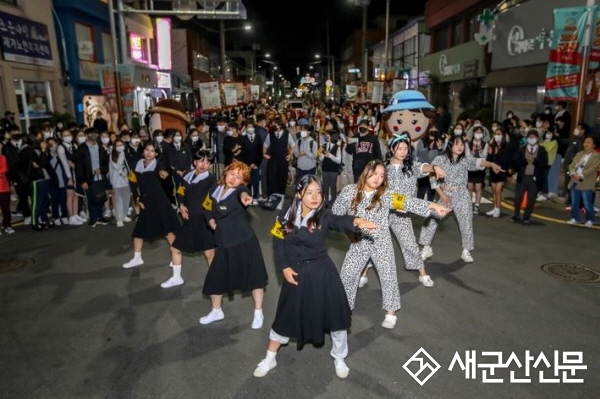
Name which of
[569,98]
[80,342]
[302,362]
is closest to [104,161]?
[80,342]

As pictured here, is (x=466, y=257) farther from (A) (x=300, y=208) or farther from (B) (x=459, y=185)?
(A) (x=300, y=208)

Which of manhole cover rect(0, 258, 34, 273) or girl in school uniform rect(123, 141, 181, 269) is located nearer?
girl in school uniform rect(123, 141, 181, 269)

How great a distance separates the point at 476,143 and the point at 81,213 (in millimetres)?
8752

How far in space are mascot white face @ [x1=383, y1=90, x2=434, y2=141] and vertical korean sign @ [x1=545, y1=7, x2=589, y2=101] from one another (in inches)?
250

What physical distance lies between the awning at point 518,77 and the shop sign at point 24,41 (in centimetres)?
1926

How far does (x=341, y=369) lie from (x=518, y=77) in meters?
19.3

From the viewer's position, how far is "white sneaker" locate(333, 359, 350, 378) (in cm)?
439

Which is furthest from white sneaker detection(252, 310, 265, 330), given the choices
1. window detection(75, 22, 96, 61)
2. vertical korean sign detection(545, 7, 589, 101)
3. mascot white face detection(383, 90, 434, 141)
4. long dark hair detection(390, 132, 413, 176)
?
window detection(75, 22, 96, 61)

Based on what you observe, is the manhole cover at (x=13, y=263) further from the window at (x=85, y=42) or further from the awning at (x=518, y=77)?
the awning at (x=518, y=77)

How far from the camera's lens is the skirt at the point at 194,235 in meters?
6.07

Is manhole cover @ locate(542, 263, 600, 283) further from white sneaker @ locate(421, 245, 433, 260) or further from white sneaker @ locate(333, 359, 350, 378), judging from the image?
white sneaker @ locate(333, 359, 350, 378)

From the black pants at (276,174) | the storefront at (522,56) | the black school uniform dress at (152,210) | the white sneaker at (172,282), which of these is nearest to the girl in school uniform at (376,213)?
the white sneaker at (172,282)

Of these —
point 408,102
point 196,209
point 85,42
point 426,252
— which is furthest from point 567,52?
point 85,42

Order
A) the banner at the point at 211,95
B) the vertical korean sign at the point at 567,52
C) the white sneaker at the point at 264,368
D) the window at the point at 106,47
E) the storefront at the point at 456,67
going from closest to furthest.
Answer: the white sneaker at the point at 264,368, the vertical korean sign at the point at 567,52, the banner at the point at 211,95, the window at the point at 106,47, the storefront at the point at 456,67
